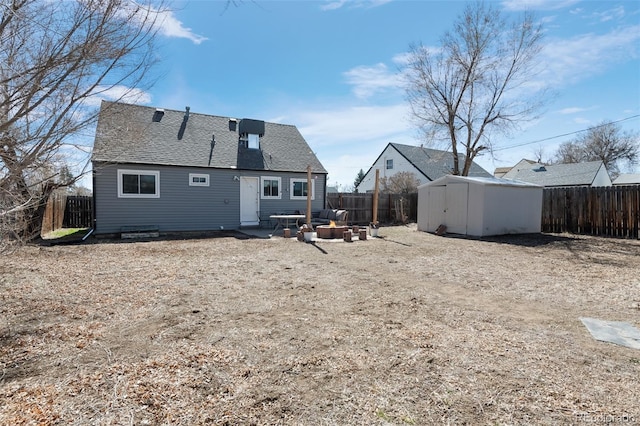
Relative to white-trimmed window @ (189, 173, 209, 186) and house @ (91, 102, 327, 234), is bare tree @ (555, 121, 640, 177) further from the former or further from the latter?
white-trimmed window @ (189, 173, 209, 186)

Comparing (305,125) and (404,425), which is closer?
(404,425)

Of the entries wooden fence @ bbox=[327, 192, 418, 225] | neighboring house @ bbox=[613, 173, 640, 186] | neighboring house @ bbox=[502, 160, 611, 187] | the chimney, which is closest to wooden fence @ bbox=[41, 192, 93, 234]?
the chimney

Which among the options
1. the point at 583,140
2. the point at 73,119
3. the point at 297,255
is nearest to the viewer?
the point at 73,119

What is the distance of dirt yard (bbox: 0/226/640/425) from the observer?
6.68 feet

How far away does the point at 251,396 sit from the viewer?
7.12 feet

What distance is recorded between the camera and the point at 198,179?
1280cm

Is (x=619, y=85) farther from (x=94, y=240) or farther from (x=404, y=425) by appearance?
(x=94, y=240)

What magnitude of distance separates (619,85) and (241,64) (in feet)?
56.1

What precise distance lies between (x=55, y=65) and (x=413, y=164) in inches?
989

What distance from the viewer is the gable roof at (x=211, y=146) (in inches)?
484

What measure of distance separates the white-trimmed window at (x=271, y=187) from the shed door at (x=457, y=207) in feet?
23.3

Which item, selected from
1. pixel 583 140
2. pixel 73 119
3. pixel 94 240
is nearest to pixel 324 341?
pixel 73 119

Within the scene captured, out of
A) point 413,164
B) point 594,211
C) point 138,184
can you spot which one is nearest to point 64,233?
point 138,184

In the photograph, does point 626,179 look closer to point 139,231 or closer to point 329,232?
point 329,232
